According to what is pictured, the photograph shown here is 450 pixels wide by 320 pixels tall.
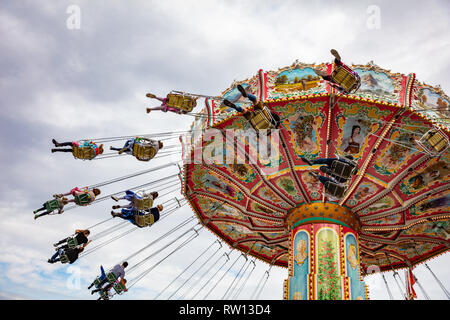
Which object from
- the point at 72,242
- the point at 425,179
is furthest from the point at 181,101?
the point at 425,179

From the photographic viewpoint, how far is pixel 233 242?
50.5 ft

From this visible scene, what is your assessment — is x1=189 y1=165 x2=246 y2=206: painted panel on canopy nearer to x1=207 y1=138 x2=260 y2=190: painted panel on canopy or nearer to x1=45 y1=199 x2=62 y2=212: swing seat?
x1=207 y1=138 x2=260 y2=190: painted panel on canopy

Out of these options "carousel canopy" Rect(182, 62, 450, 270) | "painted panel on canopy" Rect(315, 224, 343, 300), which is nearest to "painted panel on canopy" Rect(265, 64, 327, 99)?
"carousel canopy" Rect(182, 62, 450, 270)

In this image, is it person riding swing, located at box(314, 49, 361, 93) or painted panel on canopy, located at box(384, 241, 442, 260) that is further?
painted panel on canopy, located at box(384, 241, 442, 260)

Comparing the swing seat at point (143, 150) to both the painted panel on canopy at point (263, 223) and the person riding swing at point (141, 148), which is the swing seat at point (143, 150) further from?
the painted panel on canopy at point (263, 223)

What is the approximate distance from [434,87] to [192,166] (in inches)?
303

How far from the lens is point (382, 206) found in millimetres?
11625

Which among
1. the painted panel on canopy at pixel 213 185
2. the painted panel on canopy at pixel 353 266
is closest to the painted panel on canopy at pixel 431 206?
the painted panel on canopy at pixel 353 266

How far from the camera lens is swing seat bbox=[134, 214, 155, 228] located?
10.5 metres

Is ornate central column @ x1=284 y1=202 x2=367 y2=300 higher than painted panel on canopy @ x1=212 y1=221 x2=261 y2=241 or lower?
lower

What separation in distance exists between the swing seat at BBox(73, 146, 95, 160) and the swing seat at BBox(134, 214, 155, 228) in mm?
2220

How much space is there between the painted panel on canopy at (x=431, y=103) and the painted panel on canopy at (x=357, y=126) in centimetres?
72

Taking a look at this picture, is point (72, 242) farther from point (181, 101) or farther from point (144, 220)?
point (181, 101)
